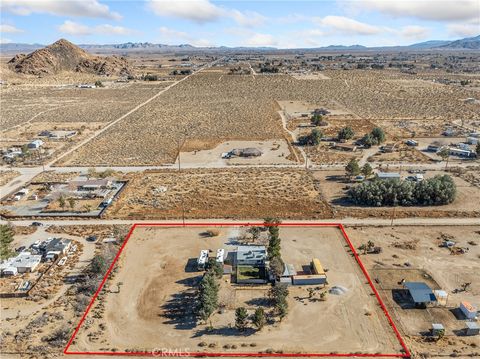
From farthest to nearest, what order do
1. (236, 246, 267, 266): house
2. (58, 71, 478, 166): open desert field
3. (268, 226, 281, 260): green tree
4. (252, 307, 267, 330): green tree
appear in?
1. (58, 71, 478, 166): open desert field
2. (236, 246, 267, 266): house
3. (268, 226, 281, 260): green tree
4. (252, 307, 267, 330): green tree

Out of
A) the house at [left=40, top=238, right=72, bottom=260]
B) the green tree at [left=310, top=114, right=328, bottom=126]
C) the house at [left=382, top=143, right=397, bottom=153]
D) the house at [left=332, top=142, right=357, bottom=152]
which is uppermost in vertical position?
the green tree at [left=310, top=114, right=328, bottom=126]

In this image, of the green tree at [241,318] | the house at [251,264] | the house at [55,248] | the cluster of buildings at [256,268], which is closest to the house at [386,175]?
the cluster of buildings at [256,268]

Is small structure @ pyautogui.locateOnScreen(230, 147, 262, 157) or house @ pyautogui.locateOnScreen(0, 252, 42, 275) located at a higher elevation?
small structure @ pyautogui.locateOnScreen(230, 147, 262, 157)

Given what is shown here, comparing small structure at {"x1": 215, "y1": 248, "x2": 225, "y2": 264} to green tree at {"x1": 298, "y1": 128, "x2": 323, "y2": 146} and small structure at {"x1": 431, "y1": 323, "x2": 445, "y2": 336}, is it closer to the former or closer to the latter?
small structure at {"x1": 431, "y1": 323, "x2": 445, "y2": 336}

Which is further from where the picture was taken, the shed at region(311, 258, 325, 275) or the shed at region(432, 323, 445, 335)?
the shed at region(311, 258, 325, 275)

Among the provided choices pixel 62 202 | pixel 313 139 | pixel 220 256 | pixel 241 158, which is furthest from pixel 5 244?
pixel 313 139

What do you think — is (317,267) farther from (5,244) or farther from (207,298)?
(5,244)

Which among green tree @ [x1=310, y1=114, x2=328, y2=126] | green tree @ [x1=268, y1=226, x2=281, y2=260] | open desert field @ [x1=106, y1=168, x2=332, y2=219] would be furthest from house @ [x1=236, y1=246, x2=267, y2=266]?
green tree @ [x1=310, y1=114, x2=328, y2=126]
